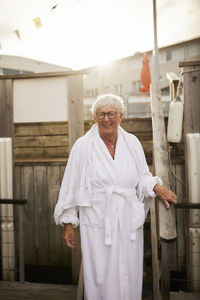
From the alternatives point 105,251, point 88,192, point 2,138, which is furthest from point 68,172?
point 2,138

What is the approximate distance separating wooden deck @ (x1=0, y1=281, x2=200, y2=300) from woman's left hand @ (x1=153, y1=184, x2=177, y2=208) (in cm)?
126

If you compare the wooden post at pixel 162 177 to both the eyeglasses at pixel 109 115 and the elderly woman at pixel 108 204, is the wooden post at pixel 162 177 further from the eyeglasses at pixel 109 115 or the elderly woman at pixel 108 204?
the eyeglasses at pixel 109 115

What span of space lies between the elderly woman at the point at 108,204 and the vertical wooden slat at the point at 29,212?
191 cm

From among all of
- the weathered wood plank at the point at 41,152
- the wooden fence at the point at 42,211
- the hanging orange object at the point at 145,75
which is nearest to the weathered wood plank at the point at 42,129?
the weathered wood plank at the point at 41,152

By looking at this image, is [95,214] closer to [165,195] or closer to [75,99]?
[165,195]

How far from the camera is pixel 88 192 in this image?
6.05 feet

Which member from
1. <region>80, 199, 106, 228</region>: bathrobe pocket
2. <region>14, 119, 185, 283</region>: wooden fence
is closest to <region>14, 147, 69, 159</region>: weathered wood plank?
<region>14, 119, 185, 283</region>: wooden fence

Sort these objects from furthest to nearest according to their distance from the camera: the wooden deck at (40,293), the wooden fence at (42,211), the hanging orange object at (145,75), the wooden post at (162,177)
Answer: the hanging orange object at (145,75)
the wooden fence at (42,211)
the wooden deck at (40,293)
the wooden post at (162,177)

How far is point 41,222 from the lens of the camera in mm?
3721

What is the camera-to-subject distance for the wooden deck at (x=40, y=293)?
246 centimetres

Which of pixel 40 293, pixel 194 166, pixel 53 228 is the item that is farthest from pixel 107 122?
pixel 53 228

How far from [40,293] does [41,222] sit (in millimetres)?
1231

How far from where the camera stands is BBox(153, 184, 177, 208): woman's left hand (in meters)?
1.72

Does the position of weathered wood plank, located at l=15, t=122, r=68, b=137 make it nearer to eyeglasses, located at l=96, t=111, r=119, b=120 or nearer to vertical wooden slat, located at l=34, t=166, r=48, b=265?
vertical wooden slat, located at l=34, t=166, r=48, b=265
